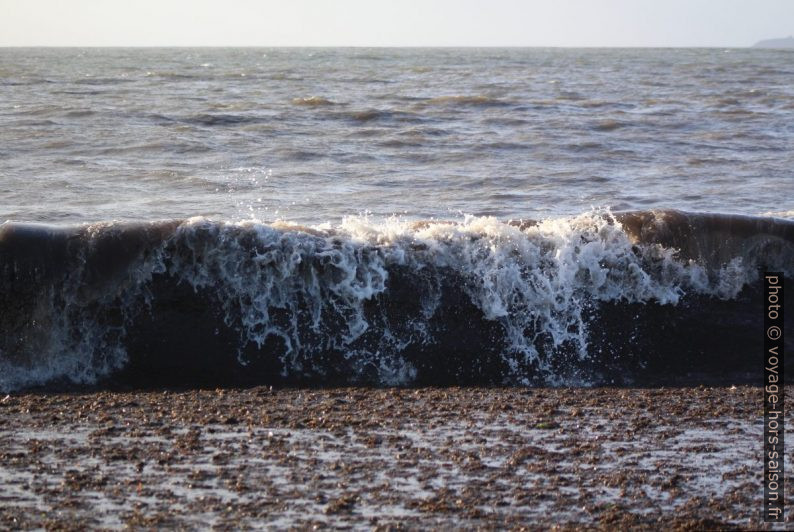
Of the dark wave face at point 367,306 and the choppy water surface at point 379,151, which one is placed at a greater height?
the choppy water surface at point 379,151

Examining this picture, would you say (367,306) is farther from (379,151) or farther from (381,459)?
(379,151)

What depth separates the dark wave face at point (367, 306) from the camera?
8.48 metres

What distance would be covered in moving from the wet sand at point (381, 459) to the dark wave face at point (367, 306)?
77 cm

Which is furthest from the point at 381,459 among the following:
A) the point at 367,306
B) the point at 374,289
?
the point at 374,289

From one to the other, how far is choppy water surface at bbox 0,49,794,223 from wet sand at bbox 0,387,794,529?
18.5 ft

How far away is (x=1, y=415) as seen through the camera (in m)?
7.01

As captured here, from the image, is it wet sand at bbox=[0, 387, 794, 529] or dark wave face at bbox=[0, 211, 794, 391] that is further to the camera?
dark wave face at bbox=[0, 211, 794, 391]

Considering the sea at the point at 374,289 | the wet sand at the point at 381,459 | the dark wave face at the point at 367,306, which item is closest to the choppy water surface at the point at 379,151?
the sea at the point at 374,289

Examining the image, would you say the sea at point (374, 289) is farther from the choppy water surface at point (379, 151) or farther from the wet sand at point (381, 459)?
the wet sand at point (381, 459)

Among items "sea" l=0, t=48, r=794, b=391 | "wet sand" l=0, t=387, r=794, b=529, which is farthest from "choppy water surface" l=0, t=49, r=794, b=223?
"wet sand" l=0, t=387, r=794, b=529

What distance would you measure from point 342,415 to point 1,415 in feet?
7.26

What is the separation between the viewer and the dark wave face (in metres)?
8.48

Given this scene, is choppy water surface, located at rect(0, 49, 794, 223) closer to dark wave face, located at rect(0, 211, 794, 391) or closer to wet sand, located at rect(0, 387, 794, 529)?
dark wave face, located at rect(0, 211, 794, 391)

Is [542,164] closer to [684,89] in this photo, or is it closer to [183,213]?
[183,213]
